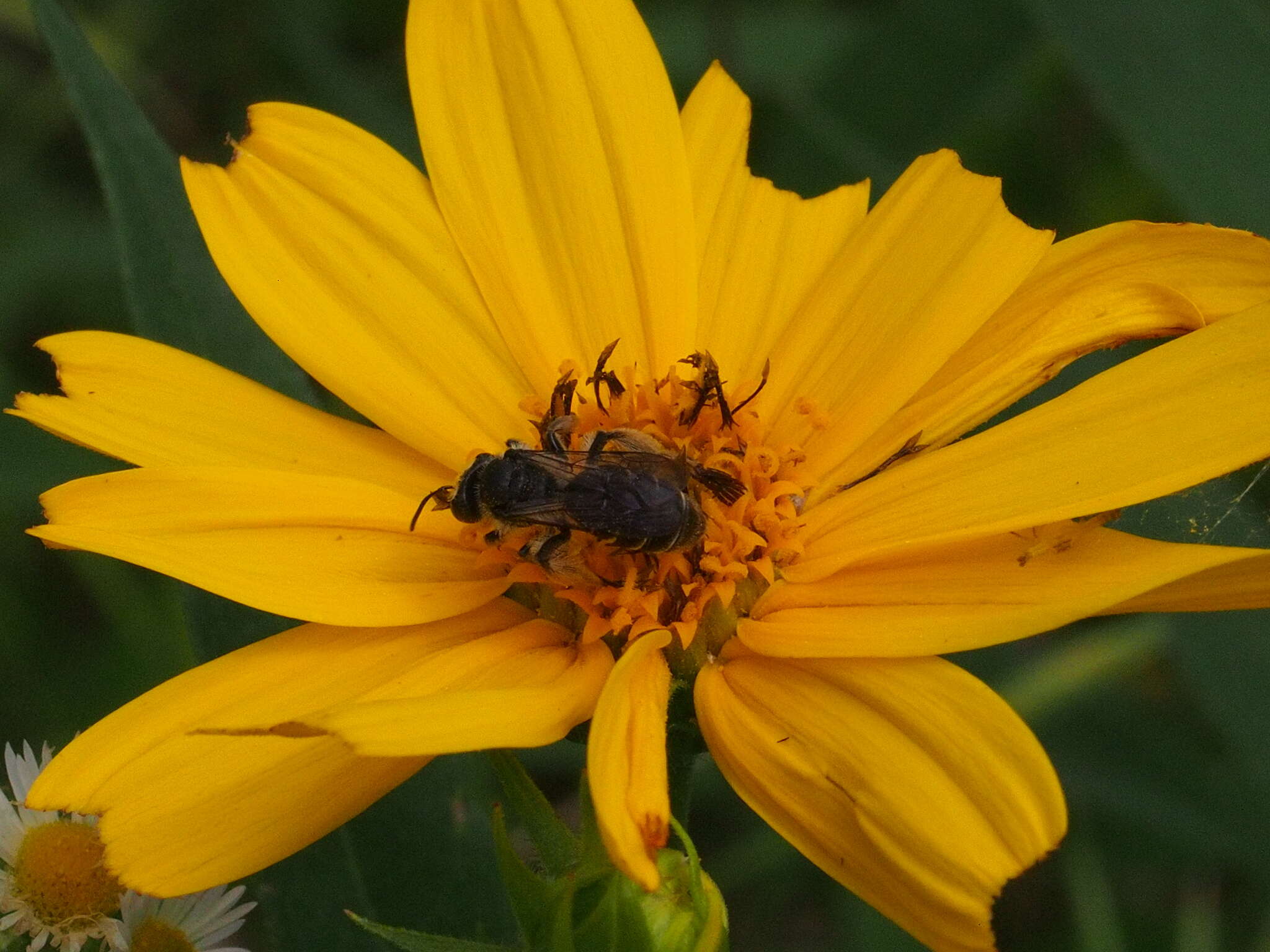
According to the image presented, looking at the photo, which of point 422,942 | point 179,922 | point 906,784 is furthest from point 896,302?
point 179,922

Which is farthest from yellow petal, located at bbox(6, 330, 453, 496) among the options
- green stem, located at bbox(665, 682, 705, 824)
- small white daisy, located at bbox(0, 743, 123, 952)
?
green stem, located at bbox(665, 682, 705, 824)

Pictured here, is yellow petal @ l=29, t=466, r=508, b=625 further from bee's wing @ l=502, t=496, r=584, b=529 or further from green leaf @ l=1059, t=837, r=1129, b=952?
green leaf @ l=1059, t=837, r=1129, b=952

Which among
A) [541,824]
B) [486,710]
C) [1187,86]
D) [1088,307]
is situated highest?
[1187,86]

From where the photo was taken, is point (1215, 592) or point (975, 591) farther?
point (975, 591)

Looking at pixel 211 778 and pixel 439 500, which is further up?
pixel 439 500

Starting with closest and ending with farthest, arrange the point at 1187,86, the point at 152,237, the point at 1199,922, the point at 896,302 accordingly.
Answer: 1. the point at 896,302
2. the point at 152,237
3. the point at 1187,86
4. the point at 1199,922

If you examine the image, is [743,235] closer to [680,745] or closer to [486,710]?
[680,745]

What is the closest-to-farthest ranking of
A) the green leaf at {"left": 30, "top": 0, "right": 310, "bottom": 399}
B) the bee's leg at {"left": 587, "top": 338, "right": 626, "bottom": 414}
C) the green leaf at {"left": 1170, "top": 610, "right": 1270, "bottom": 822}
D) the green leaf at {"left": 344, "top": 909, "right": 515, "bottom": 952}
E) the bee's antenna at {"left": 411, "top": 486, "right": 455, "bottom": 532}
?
the green leaf at {"left": 344, "top": 909, "right": 515, "bottom": 952}, the bee's antenna at {"left": 411, "top": 486, "right": 455, "bottom": 532}, the bee's leg at {"left": 587, "top": 338, "right": 626, "bottom": 414}, the green leaf at {"left": 30, "top": 0, "right": 310, "bottom": 399}, the green leaf at {"left": 1170, "top": 610, "right": 1270, "bottom": 822}
